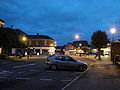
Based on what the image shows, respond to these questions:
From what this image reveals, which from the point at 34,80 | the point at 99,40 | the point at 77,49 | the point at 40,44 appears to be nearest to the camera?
the point at 34,80

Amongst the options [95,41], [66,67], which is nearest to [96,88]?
[66,67]

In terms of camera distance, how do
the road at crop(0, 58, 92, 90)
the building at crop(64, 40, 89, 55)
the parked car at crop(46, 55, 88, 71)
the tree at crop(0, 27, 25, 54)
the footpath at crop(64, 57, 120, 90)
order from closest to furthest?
the road at crop(0, 58, 92, 90)
the footpath at crop(64, 57, 120, 90)
the parked car at crop(46, 55, 88, 71)
the tree at crop(0, 27, 25, 54)
the building at crop(64, 40, 89, 55)

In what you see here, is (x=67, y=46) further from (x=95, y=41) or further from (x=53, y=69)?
(x=53, y=69)

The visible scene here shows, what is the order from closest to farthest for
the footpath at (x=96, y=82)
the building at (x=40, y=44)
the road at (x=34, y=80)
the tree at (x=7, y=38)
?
1. the road at (x=34, y=80)
2. the footpath at (x=96, y=82)
3. the tree at (x=7, y=38)
4. the building at (x=40, y=44)

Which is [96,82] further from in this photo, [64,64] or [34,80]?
[64,64]

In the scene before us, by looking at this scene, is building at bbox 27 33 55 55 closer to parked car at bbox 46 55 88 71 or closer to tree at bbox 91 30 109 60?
tree at bbox 91 30 109 60

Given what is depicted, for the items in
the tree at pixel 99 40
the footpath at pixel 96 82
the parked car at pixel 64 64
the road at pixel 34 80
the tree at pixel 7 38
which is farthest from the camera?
the tree at pixel 99 40

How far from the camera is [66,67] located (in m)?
19.2

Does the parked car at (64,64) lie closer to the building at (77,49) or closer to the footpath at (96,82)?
the footpath at (96,82)

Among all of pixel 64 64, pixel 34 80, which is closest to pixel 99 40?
pixel 64 64

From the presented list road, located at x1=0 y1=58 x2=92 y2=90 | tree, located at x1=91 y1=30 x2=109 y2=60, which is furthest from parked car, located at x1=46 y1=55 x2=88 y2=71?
tree, located at x1=91 y1=30 x2=109 y2=60

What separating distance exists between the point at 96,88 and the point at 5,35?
103ft

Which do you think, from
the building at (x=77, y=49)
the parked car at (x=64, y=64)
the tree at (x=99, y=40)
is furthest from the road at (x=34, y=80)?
the building at (x=77, y=49)

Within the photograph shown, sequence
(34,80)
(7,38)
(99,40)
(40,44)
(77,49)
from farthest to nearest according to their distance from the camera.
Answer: (40,44) < (77,49) < (99,40) < (7,38) < (34,80)
